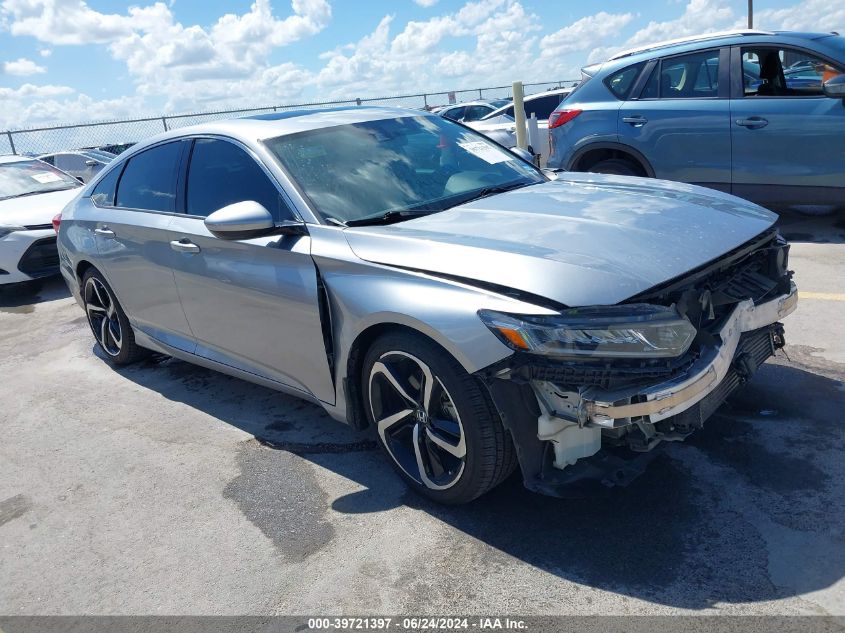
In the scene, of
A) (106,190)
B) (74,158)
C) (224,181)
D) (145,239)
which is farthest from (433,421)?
(74,158)

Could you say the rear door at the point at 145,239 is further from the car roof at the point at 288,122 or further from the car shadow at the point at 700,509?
the car shadow at the point at 700,509

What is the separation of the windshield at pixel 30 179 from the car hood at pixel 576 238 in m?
7.68

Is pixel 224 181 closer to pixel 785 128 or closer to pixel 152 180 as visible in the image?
pixel 152 180

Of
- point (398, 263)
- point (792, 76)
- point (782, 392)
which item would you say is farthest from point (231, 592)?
point (792, 76)

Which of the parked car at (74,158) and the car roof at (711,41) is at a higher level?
the car roof at (711,41)

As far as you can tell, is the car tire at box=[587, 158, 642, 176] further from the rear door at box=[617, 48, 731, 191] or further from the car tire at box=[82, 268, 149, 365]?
the car tire at box=[82, 268, 149, 365]

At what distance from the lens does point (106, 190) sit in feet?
17.3

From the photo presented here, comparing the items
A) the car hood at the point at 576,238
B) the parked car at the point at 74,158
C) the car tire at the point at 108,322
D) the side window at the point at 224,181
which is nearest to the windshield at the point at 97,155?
the parked car at the point at 74,158

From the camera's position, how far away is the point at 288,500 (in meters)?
3.48

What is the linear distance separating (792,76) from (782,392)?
4.07 m

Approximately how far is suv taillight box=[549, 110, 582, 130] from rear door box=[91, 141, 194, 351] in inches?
176

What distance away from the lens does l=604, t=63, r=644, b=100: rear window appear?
24.3 ft

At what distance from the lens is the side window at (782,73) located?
655 cm

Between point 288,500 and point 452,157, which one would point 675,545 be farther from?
point 452,157
